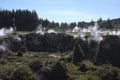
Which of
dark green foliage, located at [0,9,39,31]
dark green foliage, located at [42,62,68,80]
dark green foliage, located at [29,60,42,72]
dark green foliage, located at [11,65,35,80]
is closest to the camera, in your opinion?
dark green foliage, located at [11,65,35,80]

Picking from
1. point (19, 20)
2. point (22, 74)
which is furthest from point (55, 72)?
point (19, 20)

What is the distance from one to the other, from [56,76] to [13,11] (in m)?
105

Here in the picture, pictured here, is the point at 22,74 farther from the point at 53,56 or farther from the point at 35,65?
the point at 53,56

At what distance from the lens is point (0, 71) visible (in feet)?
286

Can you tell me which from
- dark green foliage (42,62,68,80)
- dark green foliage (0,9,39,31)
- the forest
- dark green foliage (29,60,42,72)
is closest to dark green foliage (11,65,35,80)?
the forest

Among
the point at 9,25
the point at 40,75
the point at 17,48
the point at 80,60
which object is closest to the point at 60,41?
the point at 17,48

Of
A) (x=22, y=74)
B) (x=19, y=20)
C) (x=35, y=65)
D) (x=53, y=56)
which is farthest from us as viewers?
(x=19, y=20)

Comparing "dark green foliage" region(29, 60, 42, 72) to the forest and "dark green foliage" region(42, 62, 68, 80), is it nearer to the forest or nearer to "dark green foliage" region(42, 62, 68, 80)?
the forest

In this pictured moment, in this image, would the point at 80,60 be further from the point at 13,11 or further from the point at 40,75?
the point at 13,11

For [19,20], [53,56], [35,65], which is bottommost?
[53,56]

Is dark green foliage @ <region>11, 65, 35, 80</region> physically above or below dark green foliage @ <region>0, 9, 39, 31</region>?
below

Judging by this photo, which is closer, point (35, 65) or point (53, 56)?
point (35, 65)

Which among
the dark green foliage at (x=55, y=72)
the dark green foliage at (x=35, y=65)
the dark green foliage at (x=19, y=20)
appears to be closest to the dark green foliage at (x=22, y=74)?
the dark green foliage at (x=55, y=72)

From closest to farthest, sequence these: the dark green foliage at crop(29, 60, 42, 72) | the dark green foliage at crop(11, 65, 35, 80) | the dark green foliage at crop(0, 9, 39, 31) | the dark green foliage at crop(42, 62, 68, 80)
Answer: the dark green foliage at crop(11, 65, 35, 80), the dark green foliage at crop(42, 62, 68, 80), the dark green foliage at crop(29, 60, 42, 72), the dark green foliage at crop(0, 9, 39, 31)
